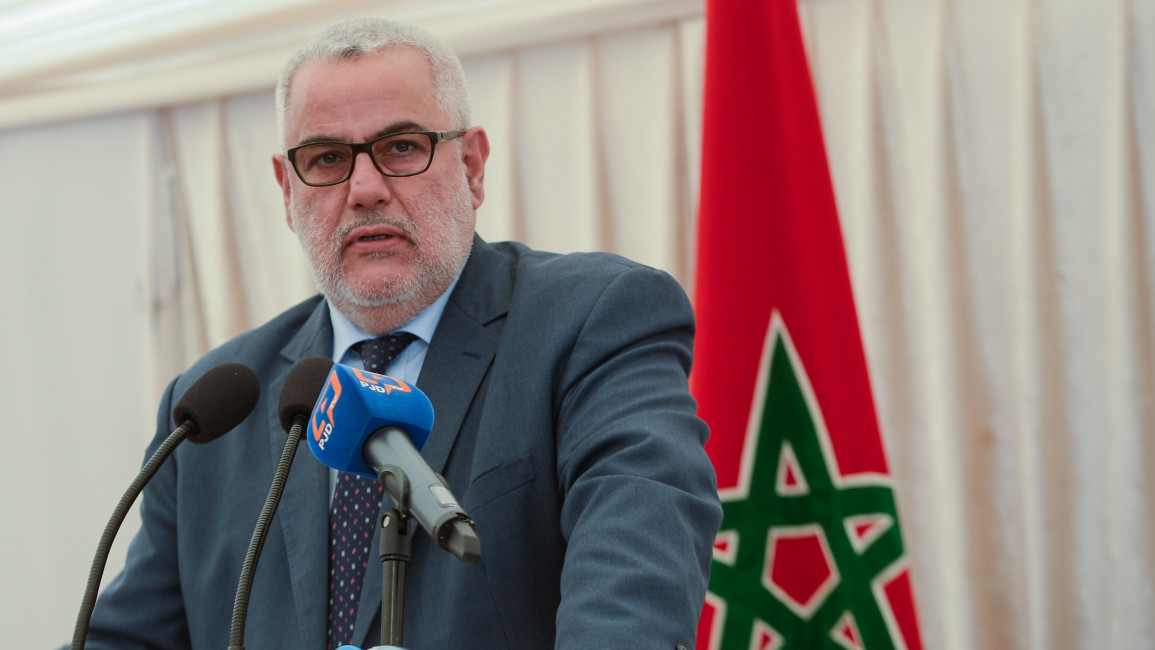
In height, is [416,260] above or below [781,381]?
above

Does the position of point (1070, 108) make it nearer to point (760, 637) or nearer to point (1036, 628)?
point (1036, 628)

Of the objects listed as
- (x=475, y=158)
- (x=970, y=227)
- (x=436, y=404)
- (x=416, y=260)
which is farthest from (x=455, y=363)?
(x=970, y=227)

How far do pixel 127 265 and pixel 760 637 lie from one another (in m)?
2.31

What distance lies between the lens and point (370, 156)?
5.03ft

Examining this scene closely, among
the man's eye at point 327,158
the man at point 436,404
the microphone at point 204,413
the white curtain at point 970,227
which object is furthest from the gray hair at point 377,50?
the white curtain at point 970,227

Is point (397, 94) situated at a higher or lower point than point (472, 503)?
higher

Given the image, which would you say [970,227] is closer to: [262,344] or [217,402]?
[262,344]

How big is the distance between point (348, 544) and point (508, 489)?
260mm

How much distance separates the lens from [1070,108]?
2.09 metres

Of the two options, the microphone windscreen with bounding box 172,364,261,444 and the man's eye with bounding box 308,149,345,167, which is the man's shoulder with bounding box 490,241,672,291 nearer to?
the man's eye with bounding box 308,149,345,167

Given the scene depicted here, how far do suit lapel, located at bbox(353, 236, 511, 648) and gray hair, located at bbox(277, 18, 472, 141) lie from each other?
0.94ft

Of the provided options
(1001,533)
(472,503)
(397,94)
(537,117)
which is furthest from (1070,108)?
(472,503)

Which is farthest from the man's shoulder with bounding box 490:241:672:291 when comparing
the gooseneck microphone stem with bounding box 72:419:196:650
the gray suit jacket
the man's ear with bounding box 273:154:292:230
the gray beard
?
the gooseneck microphone stem with bounding box 72:419:196:650

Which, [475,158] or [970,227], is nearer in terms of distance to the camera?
[475,158]
